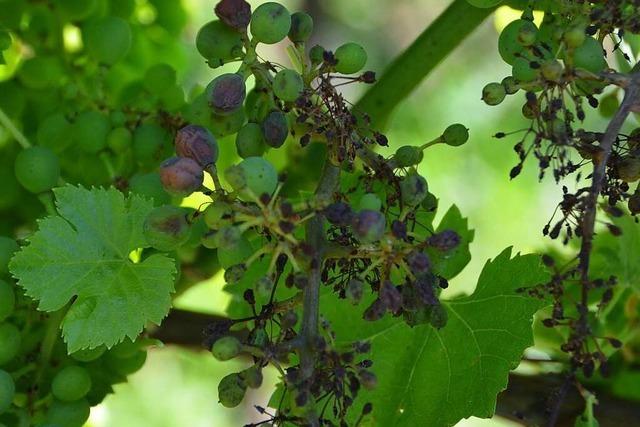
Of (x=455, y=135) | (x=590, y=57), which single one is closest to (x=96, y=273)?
(x=455, y=135)

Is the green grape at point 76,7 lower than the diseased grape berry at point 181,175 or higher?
higher

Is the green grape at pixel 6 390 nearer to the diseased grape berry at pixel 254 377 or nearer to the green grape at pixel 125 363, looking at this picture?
the green grape at pixel 125 363

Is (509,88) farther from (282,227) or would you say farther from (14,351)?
(14,351)

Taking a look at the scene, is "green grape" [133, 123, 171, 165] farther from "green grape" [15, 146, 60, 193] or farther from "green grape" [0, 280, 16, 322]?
"green grape" [0, 280, 16, 322]

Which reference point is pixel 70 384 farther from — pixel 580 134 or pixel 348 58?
pixel 580 134

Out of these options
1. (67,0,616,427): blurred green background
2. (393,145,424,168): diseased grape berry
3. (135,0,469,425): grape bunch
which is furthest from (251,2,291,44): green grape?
(67,0,616,427): blurred green background

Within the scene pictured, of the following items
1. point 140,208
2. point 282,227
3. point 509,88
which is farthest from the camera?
point 140,208

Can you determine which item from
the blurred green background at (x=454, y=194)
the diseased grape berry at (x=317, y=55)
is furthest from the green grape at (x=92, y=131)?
the blurred green background at (x=454, y=194)

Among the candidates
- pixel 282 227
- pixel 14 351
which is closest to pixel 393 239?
pixel 282 227
